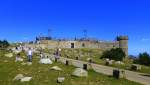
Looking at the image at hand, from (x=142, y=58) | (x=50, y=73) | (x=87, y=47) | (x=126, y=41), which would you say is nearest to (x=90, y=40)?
(x=87, y=47)

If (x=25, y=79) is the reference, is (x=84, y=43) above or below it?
above

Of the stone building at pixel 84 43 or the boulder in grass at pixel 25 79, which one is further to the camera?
the stone building at pixel 84 43

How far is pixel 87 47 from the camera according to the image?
144 metres

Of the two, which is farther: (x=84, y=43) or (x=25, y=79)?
(x=84, y=43)

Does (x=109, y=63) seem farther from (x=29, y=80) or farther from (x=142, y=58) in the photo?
(x=29, y=80)

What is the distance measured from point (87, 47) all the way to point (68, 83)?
4657 inches

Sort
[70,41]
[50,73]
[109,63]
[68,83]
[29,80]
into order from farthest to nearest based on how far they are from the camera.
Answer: [70,41] < [109,63] < [50,73] < [29,80] < [68,83]

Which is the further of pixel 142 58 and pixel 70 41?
pixel 70 41

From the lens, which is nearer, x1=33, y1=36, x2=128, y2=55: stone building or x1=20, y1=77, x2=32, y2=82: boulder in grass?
x1=20, y1=77, x2=32, y2=82: boulder in grass

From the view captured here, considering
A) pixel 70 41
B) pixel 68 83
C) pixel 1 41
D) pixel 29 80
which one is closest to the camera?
pixel 68 83

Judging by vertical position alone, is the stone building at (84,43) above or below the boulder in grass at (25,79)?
above

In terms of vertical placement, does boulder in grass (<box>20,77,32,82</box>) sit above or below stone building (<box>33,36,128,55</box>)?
below

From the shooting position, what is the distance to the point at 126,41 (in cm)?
14075

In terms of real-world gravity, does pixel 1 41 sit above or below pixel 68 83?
above
